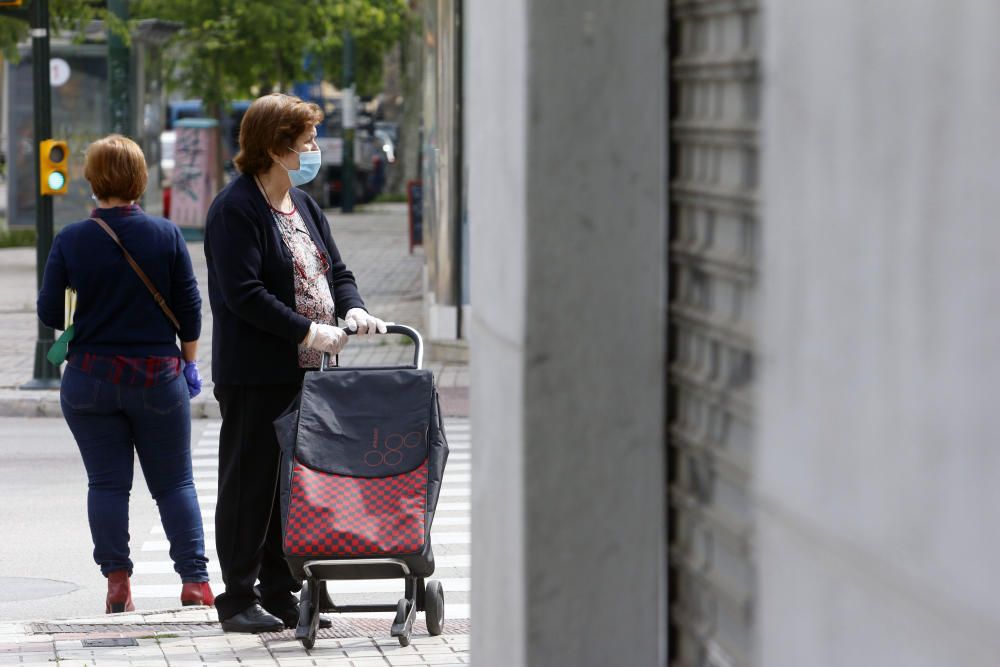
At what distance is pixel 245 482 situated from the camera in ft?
18.7

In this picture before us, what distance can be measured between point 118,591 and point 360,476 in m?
1.47

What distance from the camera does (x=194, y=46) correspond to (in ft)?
110

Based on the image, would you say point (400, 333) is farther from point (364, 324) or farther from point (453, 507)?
point (453, 507)

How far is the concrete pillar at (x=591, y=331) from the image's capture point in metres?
2.89

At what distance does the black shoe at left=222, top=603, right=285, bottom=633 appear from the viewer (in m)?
5.72

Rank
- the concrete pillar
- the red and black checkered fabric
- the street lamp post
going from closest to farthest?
the concrete pillar
the red and black checkered fabric
the street lamp post

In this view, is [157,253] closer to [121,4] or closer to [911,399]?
[911,399]

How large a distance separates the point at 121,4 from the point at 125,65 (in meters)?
1.10

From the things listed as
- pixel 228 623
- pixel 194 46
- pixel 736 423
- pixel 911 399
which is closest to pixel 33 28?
→ pixel 228 623

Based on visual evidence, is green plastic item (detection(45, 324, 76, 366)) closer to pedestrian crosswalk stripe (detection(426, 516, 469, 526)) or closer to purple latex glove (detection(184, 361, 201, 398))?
purple latex glove (detection(184, 361, 201, 398))

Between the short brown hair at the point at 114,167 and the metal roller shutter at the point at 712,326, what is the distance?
144 inches

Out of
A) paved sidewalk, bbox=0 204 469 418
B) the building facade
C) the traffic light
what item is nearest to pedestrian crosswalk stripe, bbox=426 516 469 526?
paved sidewalk, bbox=0 204 469 418

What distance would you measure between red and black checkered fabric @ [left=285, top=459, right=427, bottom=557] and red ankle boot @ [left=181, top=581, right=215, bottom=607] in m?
1.31

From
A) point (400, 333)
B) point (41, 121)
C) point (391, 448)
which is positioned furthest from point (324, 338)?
point (41, 121)
